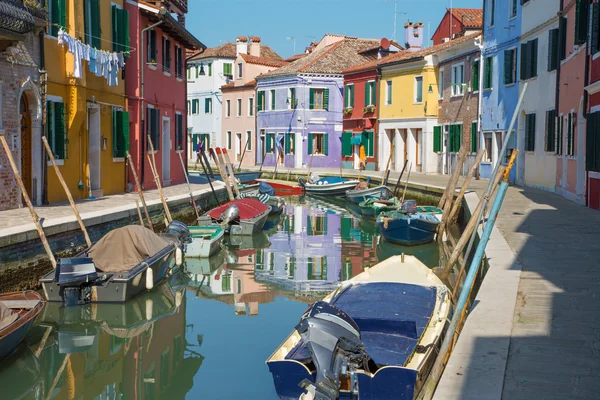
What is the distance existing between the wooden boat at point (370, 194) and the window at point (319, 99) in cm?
1619

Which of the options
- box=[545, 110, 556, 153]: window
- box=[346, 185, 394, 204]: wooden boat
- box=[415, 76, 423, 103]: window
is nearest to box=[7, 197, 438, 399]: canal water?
box=[545, 110, 556, 153]: window

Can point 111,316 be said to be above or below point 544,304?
below

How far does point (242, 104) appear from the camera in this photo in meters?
52.9

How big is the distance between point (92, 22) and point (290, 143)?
27.6m

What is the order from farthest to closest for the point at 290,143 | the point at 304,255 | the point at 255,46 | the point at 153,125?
the point at 255,46
the point at 290,143
the point at 153,125
the point at 304,255

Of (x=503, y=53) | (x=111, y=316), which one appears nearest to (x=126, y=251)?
(x=111, y=316)

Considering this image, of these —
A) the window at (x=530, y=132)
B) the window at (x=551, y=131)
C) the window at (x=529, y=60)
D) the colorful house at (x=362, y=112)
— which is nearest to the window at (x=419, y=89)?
the colorful house at (x=362, y=112)

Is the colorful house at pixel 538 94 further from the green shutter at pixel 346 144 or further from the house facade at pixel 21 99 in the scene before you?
the green shutter at pixel 346 144

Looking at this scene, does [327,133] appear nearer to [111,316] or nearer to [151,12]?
[151,12]

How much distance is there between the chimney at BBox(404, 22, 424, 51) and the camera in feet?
A: 149

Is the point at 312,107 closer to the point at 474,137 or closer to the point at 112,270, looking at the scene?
the point at 474,137

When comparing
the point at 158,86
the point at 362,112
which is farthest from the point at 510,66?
the point at 362,112

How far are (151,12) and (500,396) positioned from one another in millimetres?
20627

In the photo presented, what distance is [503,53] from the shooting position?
3012 centimetres
